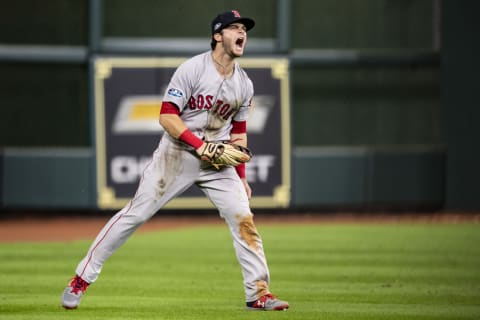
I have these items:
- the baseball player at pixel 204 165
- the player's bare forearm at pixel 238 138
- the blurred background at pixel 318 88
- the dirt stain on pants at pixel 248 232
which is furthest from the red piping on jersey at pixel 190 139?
the blurred background at pixel 318 88

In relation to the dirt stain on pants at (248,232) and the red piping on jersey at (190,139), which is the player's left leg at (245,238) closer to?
the dirt stain on pants at (248,232)

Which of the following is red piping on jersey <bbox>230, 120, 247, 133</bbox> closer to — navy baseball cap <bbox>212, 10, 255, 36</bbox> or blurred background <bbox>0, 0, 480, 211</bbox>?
navy baseball cap <bbox>212, 10, 255, 36</bbox>

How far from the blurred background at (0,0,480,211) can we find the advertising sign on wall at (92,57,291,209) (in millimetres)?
201

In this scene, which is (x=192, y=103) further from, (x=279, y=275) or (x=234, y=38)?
(x=279, y=275)

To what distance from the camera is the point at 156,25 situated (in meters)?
16.1

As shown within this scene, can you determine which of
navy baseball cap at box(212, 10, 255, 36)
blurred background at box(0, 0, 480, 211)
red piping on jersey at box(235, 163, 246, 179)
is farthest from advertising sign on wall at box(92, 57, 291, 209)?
navy baseball cap at box(212, 10, 255, 36)

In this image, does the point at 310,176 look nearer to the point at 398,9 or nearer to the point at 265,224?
the point at 265,224

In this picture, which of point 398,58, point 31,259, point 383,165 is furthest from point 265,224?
point 31,259

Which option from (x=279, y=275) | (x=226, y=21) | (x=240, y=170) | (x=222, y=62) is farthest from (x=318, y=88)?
(x=226, y=21)

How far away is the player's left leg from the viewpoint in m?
7.42

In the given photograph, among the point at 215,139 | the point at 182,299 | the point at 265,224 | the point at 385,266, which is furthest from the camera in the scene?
the point at 265,224

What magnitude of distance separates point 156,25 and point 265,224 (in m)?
3.38

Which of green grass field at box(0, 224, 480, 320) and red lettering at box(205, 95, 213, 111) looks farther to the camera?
green grass field at box(0, 224, 480, 320)

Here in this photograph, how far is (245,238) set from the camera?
24.4ft
